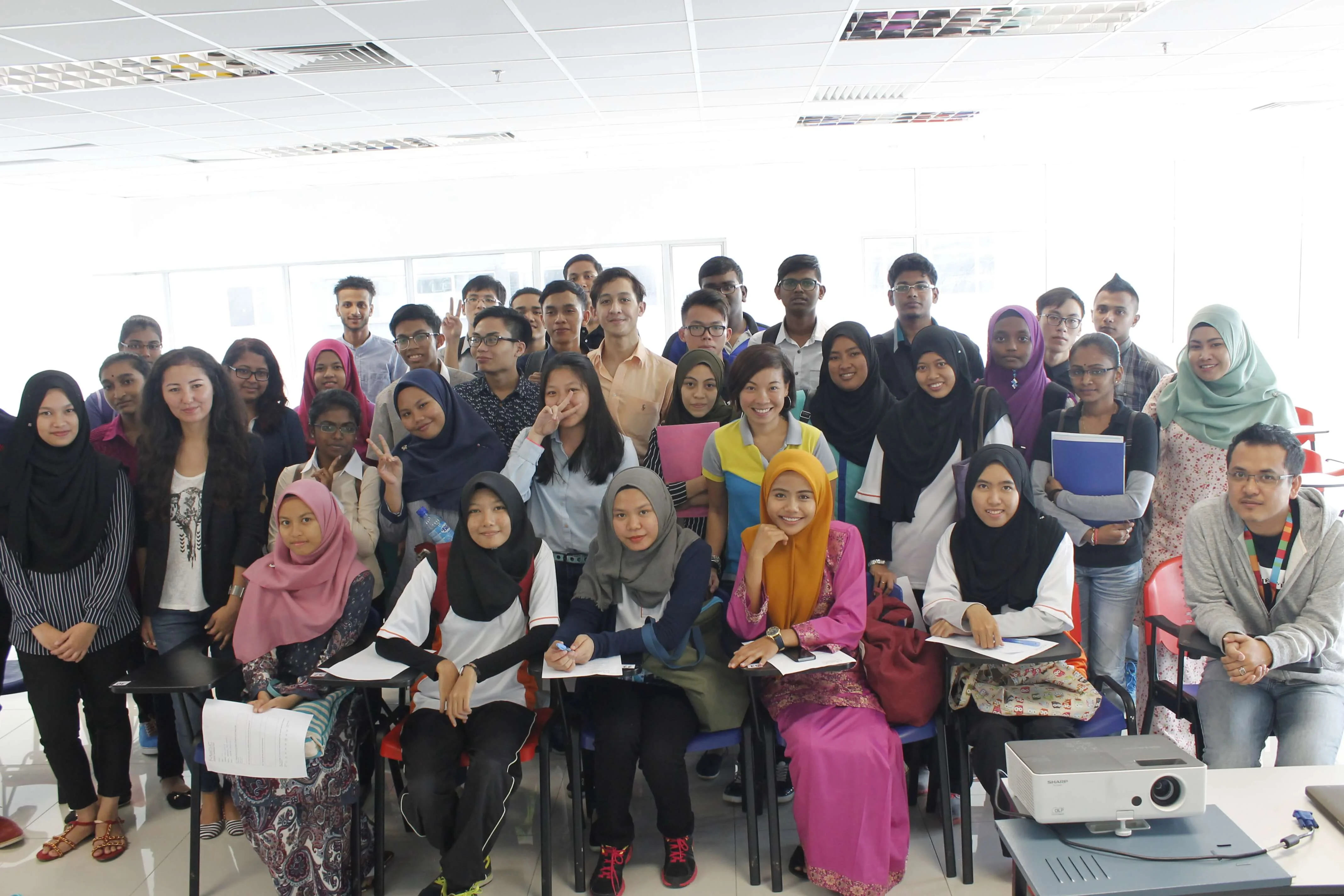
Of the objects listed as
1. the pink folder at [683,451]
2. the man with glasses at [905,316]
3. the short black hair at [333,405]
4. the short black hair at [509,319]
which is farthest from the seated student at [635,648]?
the man with glasses at [905,316]

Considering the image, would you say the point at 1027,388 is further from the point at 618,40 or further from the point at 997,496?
the point at 618,40

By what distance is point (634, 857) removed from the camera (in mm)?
2596

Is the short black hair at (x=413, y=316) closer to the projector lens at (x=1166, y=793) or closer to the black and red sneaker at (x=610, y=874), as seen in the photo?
the black and red sneaker at (x=610, y=874)

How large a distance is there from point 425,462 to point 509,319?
2.30 feet

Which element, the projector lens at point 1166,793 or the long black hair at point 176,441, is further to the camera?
the long black hair at point 176,441

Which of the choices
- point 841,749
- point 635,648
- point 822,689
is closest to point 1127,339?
point 822,689

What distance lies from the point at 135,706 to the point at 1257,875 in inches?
171

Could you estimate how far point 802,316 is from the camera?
3699 millimetres

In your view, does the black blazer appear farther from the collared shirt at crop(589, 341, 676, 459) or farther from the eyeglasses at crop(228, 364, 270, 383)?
the collared shirt at crop(589, 341, 676, 459)

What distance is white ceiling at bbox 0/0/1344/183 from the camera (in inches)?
183

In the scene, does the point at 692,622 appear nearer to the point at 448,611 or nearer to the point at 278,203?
the point at 448,611

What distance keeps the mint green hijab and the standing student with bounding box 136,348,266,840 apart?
11.2ft

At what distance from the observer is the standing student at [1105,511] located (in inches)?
109

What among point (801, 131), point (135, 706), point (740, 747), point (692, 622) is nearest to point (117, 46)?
point (135, 706)
